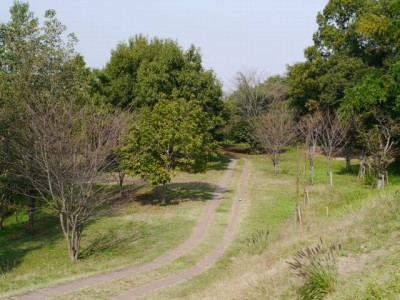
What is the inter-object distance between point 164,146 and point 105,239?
Answer: 739 centimetres

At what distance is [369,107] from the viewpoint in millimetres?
28484

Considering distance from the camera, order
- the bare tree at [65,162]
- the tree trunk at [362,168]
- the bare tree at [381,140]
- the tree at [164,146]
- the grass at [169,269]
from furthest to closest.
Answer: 1. the tree trunk at [362,168]
2. the bare tree at [381,140]
3. the tree at [164,146]
4. the bare tree at [65,162]
5. the grass at [169,269]

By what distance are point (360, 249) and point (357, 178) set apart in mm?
25611

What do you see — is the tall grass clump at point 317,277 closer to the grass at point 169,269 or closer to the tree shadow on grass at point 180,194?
the grass at point 169,269

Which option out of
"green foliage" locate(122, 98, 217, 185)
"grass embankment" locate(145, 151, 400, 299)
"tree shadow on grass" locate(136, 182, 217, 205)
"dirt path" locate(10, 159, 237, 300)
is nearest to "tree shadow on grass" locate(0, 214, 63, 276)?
"dirt path" locate(10, 159, 237, 300)

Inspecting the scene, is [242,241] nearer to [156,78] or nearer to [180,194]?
[180,194]

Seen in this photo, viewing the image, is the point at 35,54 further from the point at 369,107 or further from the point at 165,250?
the point at 369,107

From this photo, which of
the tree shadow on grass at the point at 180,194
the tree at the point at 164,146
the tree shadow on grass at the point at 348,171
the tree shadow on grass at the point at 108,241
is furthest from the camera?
the tree shadow on grass at the point at 348,171

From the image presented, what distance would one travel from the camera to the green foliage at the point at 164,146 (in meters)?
25.7

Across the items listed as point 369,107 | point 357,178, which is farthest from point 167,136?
point 357,178

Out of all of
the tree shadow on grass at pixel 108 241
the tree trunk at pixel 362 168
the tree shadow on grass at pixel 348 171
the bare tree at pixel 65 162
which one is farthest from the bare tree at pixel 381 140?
the bare tree at pixel 65 162

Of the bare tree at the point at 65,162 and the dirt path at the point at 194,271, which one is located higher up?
the bare tree at the point at 65,162

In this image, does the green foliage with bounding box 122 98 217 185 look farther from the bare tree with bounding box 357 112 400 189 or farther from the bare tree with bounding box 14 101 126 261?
Answer: the bare tree with bounding box 357 112 400 189

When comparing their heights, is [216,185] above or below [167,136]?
below
